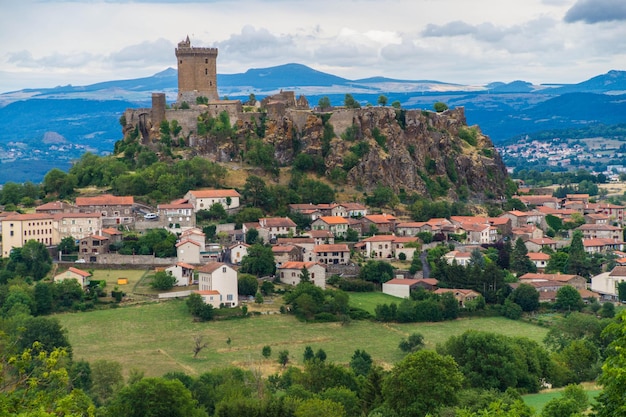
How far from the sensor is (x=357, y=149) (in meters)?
74.1

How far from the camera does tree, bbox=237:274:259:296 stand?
54.8m

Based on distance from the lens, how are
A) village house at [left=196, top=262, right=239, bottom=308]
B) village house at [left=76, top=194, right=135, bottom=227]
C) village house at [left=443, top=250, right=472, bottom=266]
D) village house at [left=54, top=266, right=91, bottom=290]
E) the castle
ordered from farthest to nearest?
the castle, village house at [left=76, top=194, right=135, bottom=227], village house at [left=443, top=250, right=472, bottom=266], village house at [left=54, top=266, right=91, bottom=290], village house at [left=196, top=262, right=239, bottom=308]

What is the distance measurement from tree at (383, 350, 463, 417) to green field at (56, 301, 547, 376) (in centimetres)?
983

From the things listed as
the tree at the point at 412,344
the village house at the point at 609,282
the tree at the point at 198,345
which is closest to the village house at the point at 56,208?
the tree at the point at 198,345

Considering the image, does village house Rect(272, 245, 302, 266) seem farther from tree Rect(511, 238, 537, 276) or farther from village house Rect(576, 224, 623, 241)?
village house Rect(576, 224, 623, 241)

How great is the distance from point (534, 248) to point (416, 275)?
11053 mm

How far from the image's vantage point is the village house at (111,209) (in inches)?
2527

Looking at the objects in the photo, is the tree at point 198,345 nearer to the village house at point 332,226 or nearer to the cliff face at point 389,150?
the village house at point 332,226

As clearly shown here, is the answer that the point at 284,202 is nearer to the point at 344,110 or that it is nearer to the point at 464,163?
the point at 344,110

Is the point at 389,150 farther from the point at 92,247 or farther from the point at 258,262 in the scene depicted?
the point at 92,247

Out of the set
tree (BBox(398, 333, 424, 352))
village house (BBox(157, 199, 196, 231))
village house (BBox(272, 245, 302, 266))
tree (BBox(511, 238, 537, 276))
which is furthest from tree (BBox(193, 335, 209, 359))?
tree (BBox(511, 238, 537, 276))

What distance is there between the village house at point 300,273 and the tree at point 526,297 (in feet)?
33.4

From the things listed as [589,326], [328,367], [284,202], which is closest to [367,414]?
[328,367]

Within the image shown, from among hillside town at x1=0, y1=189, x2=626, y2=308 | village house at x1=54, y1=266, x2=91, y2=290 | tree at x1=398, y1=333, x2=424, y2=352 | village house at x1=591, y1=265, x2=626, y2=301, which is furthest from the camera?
village house at x1=591, y1=265, x2=626, y2=301
